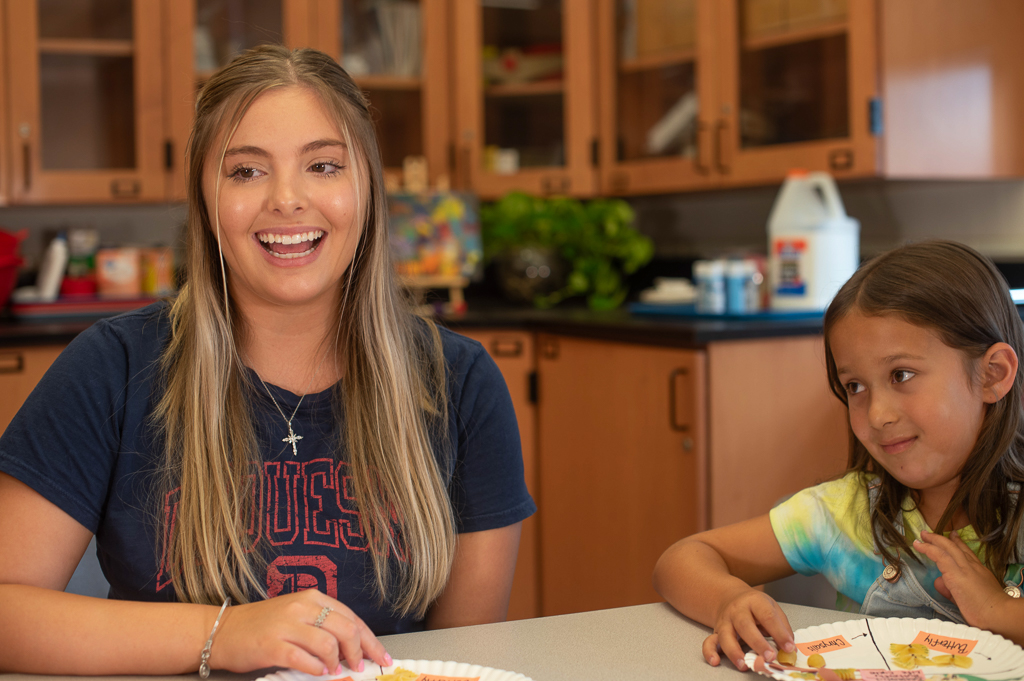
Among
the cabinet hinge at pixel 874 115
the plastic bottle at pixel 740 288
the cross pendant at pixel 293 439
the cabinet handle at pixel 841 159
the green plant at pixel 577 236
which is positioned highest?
the cabinet hinge at pixel 874 115

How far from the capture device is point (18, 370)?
2250mm

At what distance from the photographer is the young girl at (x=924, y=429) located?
926mm

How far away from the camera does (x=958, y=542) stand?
0.88 metres

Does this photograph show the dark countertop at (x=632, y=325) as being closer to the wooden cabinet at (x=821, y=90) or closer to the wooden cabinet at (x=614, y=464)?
the wooden cabinet at (x=614, y=464)

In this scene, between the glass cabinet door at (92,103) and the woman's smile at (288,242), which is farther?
the glass cabinet door at (92,103)

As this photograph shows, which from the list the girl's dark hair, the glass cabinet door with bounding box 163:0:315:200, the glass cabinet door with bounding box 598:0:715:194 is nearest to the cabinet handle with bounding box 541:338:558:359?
the glass cabinet door with bounding box 598:0:715:194

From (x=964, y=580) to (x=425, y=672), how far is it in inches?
18.6

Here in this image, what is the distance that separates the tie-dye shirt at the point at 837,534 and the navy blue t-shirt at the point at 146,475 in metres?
0.31

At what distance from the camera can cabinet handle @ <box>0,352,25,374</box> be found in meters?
2.24

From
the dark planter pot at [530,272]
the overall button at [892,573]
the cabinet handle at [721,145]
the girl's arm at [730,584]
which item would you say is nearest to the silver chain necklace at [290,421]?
the girl's arm at [730,584]

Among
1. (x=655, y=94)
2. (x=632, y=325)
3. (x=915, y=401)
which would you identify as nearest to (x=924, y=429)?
(x=915, y=401)

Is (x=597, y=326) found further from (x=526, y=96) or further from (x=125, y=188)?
(x=125, y=188)

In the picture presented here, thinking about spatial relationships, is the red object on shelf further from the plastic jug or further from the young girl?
the young girl

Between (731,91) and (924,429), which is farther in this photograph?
(731,91)
